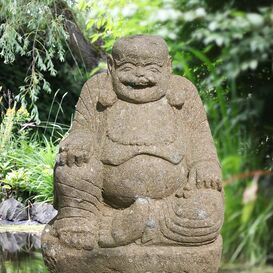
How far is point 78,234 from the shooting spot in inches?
125

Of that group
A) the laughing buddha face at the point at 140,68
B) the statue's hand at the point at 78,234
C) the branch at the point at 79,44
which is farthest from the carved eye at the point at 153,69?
the branch at the point at 79,44

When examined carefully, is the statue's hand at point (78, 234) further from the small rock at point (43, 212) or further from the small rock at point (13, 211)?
the small rock at point (13, 211)

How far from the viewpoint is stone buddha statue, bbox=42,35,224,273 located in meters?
3.14

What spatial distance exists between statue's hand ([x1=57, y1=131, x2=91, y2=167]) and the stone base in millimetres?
402

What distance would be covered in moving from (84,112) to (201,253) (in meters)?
0.89

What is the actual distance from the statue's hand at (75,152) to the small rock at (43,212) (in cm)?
274

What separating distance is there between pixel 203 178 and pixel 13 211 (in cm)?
323

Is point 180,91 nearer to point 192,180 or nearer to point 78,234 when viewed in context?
point 192,180

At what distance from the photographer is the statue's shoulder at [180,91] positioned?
3.37 meters

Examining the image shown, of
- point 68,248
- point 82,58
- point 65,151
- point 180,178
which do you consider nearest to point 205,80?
point 180,178

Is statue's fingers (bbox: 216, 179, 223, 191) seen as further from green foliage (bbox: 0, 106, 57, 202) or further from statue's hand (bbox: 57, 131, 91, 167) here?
green foliage (bbox: 0, 106, 57, 202)

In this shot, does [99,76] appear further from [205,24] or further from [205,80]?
[205,24]

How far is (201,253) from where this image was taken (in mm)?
3146

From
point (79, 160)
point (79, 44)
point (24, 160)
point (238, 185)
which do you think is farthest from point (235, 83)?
point (79, 44)
